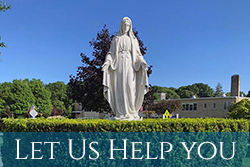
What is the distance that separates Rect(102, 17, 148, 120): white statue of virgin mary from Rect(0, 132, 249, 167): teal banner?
6.37 feet

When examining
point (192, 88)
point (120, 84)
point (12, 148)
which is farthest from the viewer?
point (192, 88)

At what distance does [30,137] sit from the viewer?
709 cm

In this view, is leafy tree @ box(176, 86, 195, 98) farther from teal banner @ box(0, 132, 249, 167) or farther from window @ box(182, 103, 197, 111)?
teal banner @ box(0, 132, 249, 167)

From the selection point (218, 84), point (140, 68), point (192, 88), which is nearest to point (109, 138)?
point (140, 68)

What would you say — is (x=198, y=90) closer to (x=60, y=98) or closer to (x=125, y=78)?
(x=60, y=98)

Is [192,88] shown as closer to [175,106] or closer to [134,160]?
[175,106]

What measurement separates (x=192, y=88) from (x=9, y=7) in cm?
7129

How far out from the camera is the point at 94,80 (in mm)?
17719

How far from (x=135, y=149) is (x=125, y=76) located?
107 inches

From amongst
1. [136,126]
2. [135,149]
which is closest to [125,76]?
[136,126]

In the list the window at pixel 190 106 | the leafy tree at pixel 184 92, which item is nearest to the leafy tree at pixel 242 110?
the window at pixel 190 106

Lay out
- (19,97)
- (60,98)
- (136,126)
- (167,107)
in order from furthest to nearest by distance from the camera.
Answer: (60,98) < (19,97) < (167,107) < (136,126)

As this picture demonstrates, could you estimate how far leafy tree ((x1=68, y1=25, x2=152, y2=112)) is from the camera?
59.3 feet

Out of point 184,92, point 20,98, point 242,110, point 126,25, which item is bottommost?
point 242,110
